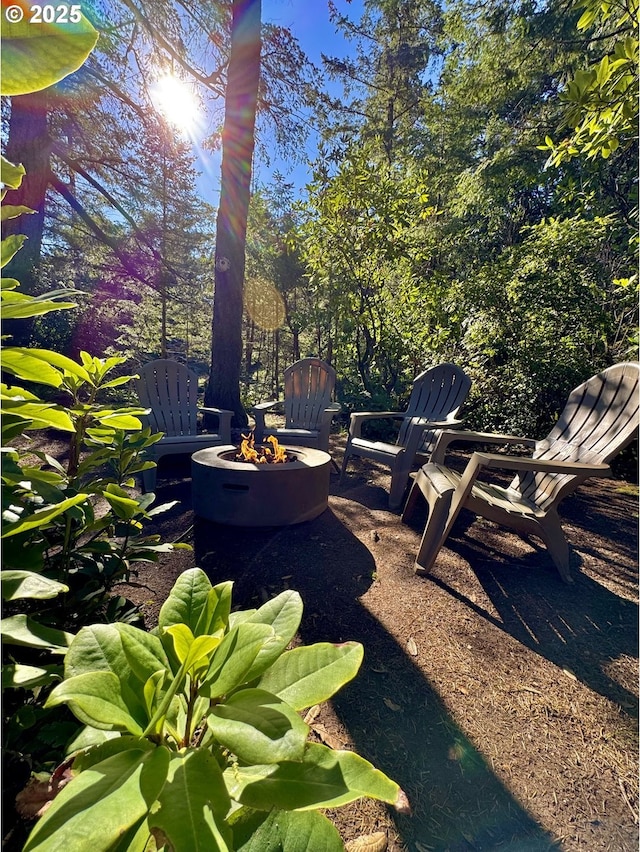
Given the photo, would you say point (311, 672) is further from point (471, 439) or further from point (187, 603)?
point (471, 439)

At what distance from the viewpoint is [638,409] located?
2164 mm

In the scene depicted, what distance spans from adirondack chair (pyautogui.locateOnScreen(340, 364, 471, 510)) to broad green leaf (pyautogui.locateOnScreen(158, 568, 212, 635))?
284cm

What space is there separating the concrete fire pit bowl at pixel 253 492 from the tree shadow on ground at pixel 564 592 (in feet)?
3.18

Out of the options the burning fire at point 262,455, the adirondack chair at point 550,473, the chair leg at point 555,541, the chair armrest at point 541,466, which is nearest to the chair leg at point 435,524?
the adirondack chair at point 550,473

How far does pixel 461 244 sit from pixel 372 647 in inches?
321

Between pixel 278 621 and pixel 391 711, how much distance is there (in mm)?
1093

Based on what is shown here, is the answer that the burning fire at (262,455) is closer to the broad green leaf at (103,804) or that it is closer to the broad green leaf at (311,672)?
the broad green leaf at (311,672)

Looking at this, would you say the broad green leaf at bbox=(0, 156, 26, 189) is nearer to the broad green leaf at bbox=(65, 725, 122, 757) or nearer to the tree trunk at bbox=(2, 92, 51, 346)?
the broad green leaf at bbox=(65, 725, 122, 757)

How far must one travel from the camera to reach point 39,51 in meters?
0.42

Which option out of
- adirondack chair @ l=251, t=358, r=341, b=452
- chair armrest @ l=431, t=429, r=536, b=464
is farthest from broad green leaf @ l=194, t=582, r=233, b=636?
adirondack chair @ l=251, t=358, r=341, b=452

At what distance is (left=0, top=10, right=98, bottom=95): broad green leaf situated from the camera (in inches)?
16.1

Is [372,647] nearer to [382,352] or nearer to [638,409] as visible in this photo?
[638,409]

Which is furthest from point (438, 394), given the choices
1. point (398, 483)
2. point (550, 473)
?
point (550, 473)

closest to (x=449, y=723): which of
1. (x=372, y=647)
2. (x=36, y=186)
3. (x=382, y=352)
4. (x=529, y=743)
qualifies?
(x=529, y=743)
